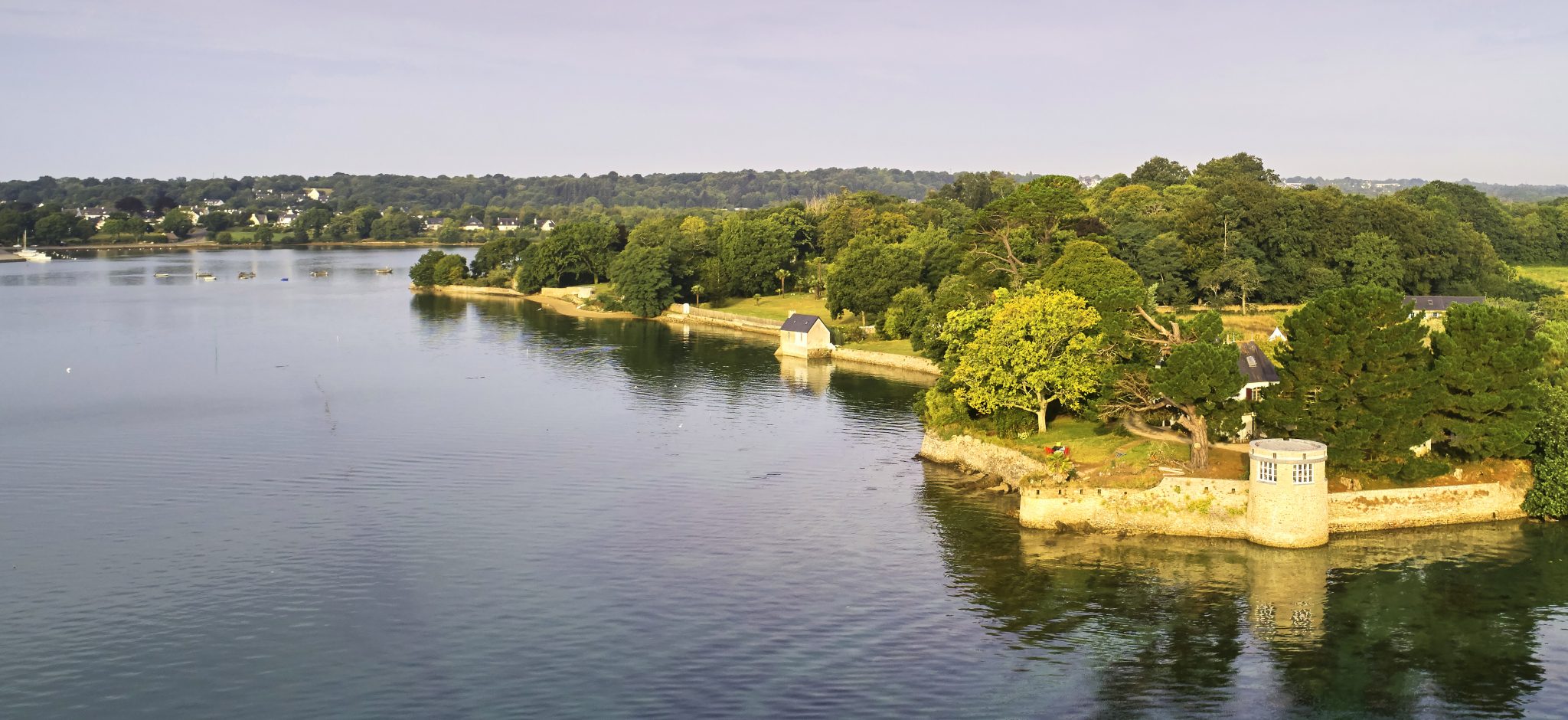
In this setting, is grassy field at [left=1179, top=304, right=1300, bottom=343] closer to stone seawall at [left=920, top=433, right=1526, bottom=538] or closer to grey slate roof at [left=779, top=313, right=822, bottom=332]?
grey slate roof at [left=779, top=313, right=822, bottom=332]

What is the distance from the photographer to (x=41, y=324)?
12475 cm

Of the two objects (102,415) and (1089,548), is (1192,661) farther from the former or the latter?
(102,415)

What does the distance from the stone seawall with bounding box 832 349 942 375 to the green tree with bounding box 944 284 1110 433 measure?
94.8 ft

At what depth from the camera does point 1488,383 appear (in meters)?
50.5

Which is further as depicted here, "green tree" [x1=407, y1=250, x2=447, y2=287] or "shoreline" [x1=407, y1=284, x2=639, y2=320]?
"green tree" [x1=407, y1=250, x2=447, y2=287]

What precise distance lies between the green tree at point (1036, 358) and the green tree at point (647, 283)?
79.0 m

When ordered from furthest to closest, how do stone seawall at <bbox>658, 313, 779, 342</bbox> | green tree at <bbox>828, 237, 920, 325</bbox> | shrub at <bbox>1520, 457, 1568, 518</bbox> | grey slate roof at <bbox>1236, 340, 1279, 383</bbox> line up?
stone seawall at <bbox>658, 313, 779, 342</bbox> → green tree at <bbox>828, 237, 920, 325</bbox> → grey slate roof at <bbox>1236, 340, 1279, 383</bbox> → shrub at <bbox>1520, 457, 1568, 518</bbox>

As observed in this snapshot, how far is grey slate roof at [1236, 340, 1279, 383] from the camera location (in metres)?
59.5

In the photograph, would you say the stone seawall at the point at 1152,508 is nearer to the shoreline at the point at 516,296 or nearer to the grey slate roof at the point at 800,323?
the grey slate roof at the point at 800,323

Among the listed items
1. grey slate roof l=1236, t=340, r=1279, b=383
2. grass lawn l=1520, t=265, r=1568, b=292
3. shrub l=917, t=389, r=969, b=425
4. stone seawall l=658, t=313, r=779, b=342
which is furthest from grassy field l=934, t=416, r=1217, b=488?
grass lawn l=1520, t=265, r=1568, b=292

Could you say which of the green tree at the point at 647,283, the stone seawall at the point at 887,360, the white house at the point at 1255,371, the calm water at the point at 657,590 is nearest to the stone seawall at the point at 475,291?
the green tree at the point at 647,283

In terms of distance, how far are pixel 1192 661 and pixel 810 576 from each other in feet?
45.7

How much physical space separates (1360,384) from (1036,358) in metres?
14.8

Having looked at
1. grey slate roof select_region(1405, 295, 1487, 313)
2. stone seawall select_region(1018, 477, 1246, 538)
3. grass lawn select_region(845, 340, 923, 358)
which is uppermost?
grey slate roof select_region(1405, 295, 1487, 313)
